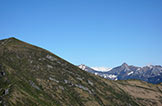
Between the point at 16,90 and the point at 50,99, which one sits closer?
the point at 16,90

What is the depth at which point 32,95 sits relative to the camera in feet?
593

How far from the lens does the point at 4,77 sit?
18450 cm

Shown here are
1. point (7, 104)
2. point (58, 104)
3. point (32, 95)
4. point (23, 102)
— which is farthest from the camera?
point (58, 104)

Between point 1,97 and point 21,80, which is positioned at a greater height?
point 21,80

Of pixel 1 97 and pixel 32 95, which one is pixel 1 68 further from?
pixel 1 97

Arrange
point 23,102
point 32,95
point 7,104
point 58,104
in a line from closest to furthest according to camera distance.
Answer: point 7,104
point 23,102
point 32,95
point 58,104

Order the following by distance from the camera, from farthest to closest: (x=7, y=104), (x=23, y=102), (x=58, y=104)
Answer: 1. (x=58, y=104)
2. (x=23, y=102)
3. (x=7, y=104)

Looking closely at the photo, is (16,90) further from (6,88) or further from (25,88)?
(25,88)

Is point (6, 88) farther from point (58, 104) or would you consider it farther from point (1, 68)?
point (58, 104)

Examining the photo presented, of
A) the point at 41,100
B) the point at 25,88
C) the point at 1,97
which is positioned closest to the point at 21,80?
the point at 25,88

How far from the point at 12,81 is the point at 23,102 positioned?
1188 inches

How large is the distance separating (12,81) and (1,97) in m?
34.0

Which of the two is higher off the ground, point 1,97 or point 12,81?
point 12,81

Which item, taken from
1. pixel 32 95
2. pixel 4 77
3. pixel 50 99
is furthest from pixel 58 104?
pixel 4 77
